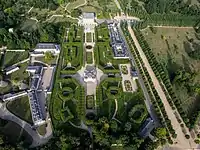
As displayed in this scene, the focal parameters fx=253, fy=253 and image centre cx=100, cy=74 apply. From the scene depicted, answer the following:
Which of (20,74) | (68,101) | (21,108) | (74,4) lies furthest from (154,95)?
(74,4)

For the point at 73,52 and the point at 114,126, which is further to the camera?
the point at 73,52

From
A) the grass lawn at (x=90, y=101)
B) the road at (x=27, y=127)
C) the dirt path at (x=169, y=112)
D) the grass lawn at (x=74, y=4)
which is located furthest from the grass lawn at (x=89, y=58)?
the grass lawn at (x=74, y=4)

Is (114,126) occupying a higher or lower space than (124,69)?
lower

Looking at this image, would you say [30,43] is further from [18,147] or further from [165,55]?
[165,55]

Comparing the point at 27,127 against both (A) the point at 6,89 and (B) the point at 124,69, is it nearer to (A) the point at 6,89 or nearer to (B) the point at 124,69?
(A) the point at 6,89

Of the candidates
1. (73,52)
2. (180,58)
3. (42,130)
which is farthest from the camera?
(180,58)

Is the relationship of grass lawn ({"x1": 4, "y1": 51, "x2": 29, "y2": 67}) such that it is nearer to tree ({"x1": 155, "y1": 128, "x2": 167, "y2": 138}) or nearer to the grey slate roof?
the grey slate roof
